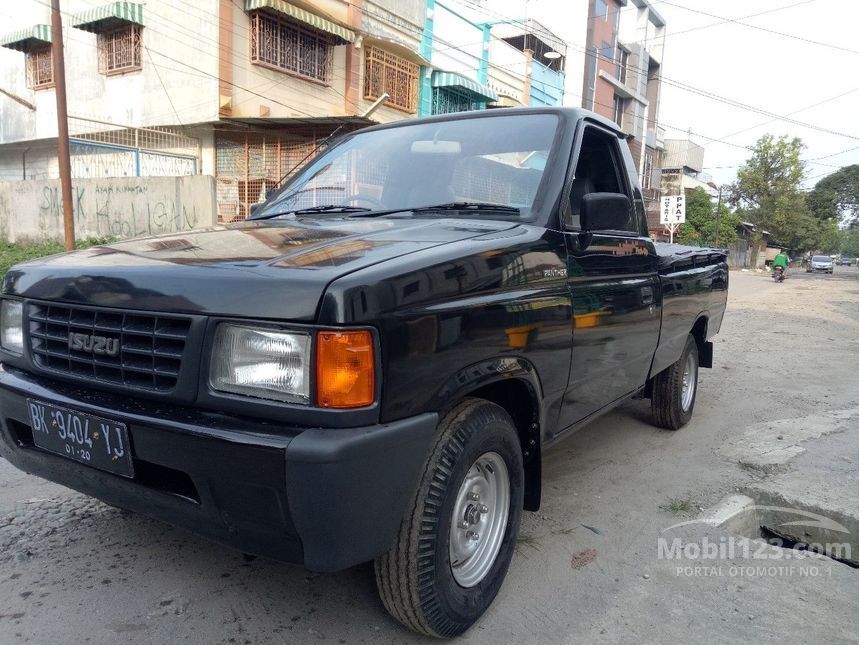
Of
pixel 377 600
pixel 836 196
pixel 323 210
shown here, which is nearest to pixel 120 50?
pixel 323 210

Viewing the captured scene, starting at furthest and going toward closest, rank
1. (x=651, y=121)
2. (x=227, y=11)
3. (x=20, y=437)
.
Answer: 1. (x=651, y=121)
2. (x=227, y=11)
3. (x=20, y=437)

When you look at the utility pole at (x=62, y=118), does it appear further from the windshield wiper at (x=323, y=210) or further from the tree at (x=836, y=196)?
the tree at (x=836, y=196)

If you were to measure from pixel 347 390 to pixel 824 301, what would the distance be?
66.0 feet

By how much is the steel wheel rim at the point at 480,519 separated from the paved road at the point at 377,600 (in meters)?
0.21

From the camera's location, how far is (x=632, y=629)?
220cm

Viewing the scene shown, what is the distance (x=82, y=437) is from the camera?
186 cm

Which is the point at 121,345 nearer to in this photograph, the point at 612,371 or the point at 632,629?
the point at 632,629

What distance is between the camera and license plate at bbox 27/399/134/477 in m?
1.78

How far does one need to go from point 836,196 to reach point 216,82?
77.4 m

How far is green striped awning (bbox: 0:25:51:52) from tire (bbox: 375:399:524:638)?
20854 millimetres

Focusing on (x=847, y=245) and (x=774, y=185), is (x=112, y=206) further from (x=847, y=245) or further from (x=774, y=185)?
(x=847, y=245)

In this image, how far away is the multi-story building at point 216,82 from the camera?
1462 cm

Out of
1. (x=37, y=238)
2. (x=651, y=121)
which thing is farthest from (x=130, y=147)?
(x=651, y=121)

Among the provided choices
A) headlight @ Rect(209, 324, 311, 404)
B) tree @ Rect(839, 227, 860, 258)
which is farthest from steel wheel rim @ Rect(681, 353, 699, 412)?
tree @ Rect(839, 227, 860, 258)
